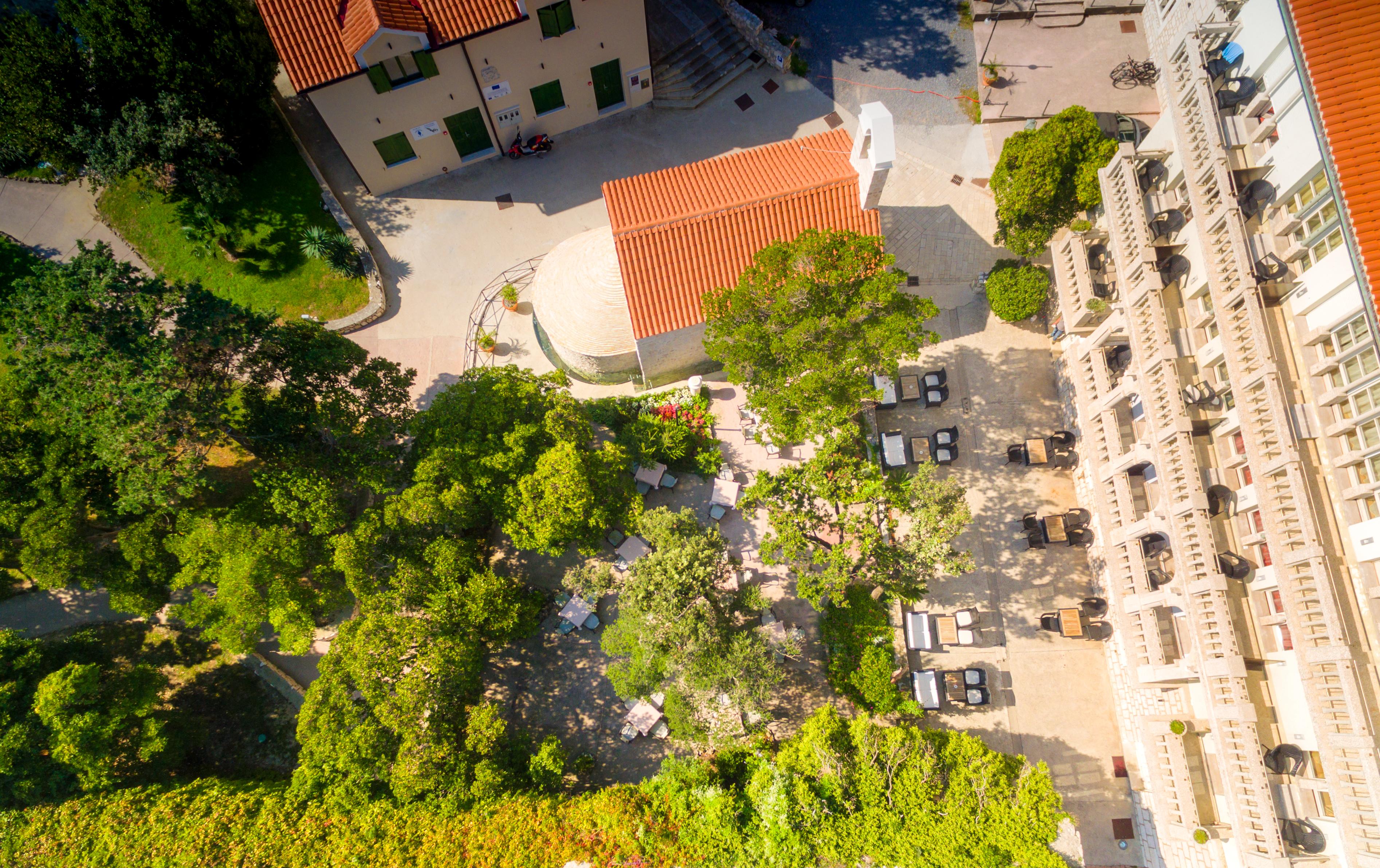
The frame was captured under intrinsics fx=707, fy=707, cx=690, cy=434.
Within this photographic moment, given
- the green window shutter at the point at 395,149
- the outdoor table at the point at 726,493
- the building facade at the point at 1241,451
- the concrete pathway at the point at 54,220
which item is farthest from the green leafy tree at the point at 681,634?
the concrete pathway at the point at 54,220

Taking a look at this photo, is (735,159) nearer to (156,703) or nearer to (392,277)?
(392,277)

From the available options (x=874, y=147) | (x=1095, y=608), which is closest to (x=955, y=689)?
(x=1095, y=608)

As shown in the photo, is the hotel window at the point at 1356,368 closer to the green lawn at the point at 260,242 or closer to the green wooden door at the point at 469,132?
the green wooden door at the point at 469,132

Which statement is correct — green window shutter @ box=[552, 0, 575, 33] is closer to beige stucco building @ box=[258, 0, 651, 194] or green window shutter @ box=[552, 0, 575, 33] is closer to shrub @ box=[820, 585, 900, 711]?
beige stucco building @ box=[258, 0, 651, 194]

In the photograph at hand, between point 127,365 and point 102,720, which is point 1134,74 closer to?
point 127,365

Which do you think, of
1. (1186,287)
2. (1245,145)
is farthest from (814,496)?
(1245,145)
